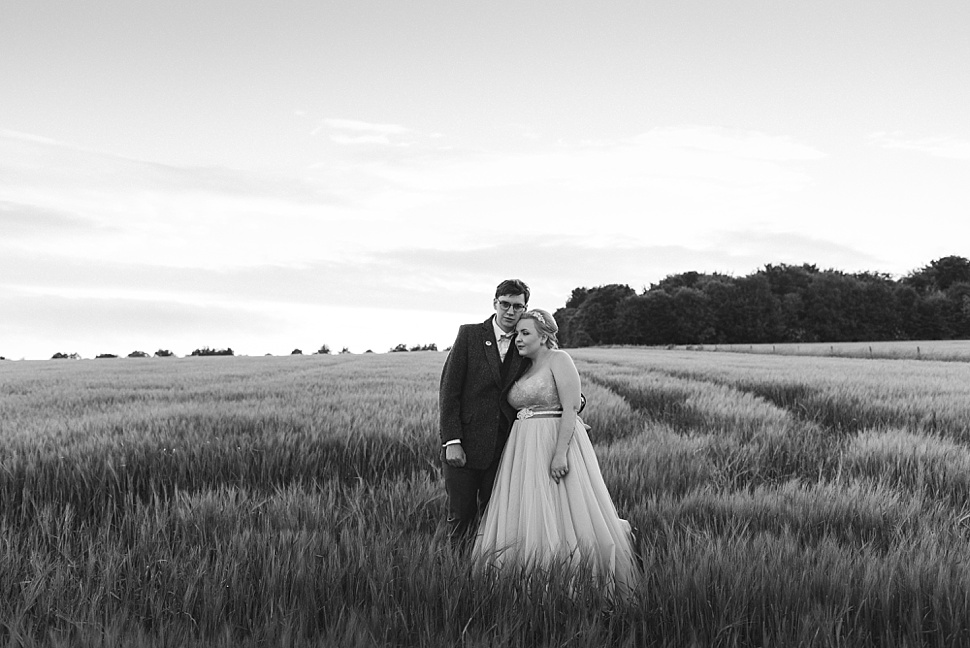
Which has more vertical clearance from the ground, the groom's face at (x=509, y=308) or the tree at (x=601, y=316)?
the tree at (x=601, y=316)

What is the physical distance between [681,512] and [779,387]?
10839mm

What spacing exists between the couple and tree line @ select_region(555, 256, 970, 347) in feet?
284

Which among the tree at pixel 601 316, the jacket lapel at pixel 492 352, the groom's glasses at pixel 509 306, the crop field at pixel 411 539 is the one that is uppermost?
the tree at pixel 601 316

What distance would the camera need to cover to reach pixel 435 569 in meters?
3.20

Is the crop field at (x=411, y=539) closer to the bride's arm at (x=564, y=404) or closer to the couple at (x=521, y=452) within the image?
the couple at (x=521, y=452)

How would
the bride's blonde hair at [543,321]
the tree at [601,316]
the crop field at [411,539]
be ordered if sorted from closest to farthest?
the crop field at [411,539] → the bride's blonde hair at [543,321] → the tree at [601,316]

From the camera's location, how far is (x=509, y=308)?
161 inches

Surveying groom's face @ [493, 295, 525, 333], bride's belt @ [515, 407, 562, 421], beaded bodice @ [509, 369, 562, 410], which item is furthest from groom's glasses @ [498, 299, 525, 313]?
bride's belt @ [515, 407, 562, 421]

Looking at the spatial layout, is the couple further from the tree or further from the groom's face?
the tree

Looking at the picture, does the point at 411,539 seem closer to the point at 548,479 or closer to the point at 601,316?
the point at 548,479

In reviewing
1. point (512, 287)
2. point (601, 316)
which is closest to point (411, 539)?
point (512, 287)

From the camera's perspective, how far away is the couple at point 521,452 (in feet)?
12.5

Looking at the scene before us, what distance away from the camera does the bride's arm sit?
3879 millimetres

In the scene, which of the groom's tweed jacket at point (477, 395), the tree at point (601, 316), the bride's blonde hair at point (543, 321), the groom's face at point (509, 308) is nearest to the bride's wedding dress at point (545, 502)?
the groom's tweed jacket at point (477, 395)
